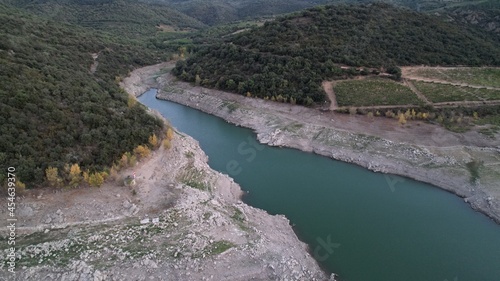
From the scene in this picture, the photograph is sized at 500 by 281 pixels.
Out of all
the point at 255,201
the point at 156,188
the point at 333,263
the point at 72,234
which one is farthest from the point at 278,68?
the point at 72,234

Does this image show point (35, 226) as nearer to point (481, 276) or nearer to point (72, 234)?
point (72, 234)

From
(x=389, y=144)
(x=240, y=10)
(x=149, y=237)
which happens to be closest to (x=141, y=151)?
(x=149, y=237)

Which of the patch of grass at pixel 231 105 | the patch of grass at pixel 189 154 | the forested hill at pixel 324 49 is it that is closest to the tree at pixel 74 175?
the patch of grass at pixel 189 154

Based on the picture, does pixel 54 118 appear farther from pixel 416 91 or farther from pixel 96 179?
pixel 416 91

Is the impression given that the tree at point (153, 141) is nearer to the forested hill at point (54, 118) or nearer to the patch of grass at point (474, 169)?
the forested hill at point (54, 118)

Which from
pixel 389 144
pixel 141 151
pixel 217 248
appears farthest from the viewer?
pixel 389 144

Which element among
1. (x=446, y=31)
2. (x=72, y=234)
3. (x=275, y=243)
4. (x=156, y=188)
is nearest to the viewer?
(x=72, y=234)

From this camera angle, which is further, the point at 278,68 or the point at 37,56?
the point at 278,68
